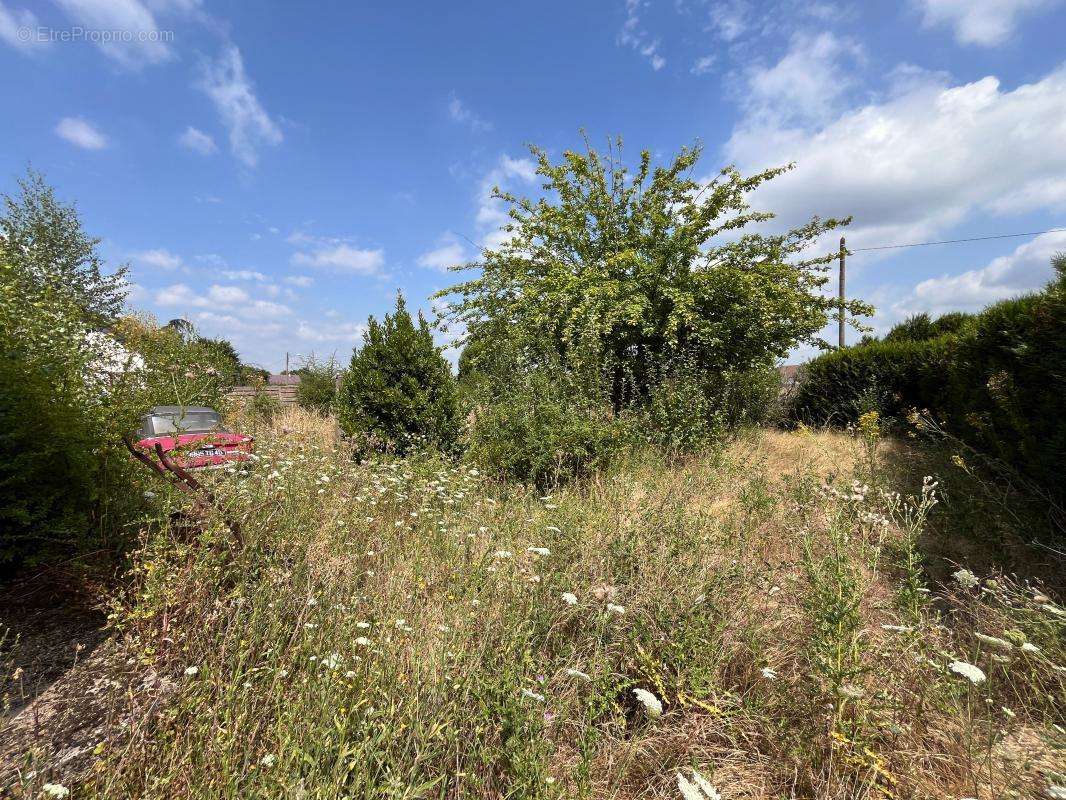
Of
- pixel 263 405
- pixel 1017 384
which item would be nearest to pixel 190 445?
pixel 1017 384

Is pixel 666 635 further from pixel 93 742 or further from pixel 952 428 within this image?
pixel 952 428

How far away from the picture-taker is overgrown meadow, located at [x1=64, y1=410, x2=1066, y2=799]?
57.9 inches

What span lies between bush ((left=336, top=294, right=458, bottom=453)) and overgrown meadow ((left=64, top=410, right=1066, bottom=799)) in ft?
8.58

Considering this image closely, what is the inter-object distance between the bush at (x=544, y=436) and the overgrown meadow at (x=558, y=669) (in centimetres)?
204

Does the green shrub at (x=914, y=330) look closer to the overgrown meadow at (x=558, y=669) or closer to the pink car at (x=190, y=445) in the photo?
the overgrown meadow at (x=558, y=669)

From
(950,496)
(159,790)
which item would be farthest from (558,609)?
(950,496)

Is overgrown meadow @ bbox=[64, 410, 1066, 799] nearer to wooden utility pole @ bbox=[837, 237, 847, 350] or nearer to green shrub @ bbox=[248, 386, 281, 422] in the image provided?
wooden utility pole @ bbox=[837, 237, 847, 350]

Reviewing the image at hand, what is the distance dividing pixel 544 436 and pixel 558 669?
3.49 meters

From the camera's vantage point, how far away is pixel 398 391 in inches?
231

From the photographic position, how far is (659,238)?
7.76 meters

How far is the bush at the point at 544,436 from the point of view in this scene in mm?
5293

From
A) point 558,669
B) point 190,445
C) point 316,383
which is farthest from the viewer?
point 316,383

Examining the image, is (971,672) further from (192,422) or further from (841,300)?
(841,300)

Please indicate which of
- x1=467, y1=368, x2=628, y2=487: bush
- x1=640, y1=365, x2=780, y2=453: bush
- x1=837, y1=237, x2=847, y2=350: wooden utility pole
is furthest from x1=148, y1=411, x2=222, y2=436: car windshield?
x1=837, y1=237, x2=847, y2=350: wooden utility pole
